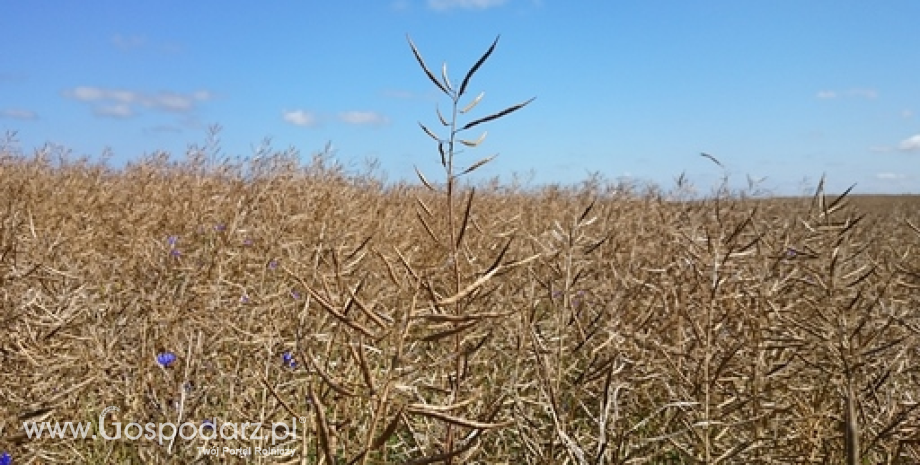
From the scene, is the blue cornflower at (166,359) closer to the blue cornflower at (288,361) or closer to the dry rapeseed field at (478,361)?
the dry rapeseed field at (478,361)

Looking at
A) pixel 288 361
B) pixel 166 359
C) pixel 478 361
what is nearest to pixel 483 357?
pixel 478 361

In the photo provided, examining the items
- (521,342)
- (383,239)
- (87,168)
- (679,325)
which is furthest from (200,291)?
(87,168)

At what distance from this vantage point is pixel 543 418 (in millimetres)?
2074

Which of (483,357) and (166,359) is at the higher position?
(166,359)

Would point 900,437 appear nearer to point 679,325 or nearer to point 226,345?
point 679,325

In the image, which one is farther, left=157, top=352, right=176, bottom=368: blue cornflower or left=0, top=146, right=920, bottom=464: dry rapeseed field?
left=157, top=352, right=176, bottom=368: blue cornflower

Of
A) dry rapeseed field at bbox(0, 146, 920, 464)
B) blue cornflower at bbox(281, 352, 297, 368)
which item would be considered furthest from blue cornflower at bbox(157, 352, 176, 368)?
blue cornflower at bbox(281, 352, 297, 368)

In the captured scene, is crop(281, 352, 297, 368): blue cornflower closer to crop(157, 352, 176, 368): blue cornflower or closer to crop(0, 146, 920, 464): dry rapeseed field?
crop(0, 146, 920, 464): dry rapeseed field

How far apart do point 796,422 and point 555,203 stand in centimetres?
702

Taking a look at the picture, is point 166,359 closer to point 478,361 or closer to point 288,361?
point 288,361

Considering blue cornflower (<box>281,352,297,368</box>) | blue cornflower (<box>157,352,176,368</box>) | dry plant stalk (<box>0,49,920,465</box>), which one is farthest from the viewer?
blue cornflower (<box>281,352,297,368</box>)

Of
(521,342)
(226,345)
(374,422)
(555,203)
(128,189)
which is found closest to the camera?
(374,422)

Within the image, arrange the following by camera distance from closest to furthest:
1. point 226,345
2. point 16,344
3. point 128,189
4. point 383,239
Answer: point 16,344
point 226,345
point 383,239
point 128,189

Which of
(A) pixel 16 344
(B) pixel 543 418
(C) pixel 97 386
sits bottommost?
(B) pixel 543 418
